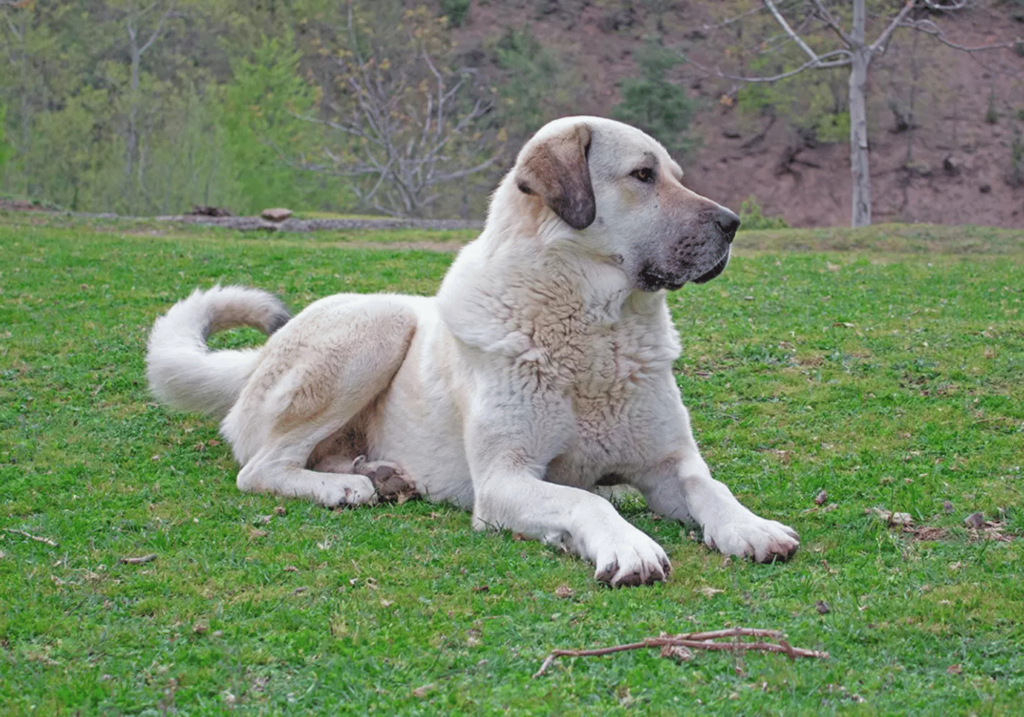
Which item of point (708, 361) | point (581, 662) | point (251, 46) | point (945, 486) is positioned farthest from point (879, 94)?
point (581, 662)

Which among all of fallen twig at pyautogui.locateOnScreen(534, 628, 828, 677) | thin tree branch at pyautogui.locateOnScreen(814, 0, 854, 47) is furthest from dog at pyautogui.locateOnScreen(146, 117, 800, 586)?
thin tree branch at pyautogui.locateOnScreen(814, 0, 854, 47)

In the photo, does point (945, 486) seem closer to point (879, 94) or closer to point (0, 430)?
point (0, 430)

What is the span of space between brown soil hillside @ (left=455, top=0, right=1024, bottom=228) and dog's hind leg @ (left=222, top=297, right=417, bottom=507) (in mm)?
31774

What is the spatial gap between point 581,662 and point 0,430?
4.76 metres

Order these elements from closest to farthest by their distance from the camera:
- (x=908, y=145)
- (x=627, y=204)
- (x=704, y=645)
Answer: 1. (x=704, y=645)
2. (x=627, y=204)
3. (x=908, y=145)

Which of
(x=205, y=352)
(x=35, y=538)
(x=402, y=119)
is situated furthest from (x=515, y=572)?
(x=402, y=119)

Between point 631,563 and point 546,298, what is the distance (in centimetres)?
139

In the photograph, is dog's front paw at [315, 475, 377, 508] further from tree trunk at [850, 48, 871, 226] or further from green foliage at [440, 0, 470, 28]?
green foliage at [440, 0, 470, 28]

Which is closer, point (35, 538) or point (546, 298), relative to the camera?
point (35, 538)

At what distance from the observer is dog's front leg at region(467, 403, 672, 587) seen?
379 cm

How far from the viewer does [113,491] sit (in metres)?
5.32

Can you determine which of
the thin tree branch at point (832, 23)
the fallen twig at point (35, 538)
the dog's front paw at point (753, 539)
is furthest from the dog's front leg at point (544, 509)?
the thin tree branch at point (832, 23)

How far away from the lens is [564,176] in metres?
4.64

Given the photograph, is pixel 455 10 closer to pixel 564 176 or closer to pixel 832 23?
pixel 832 23
